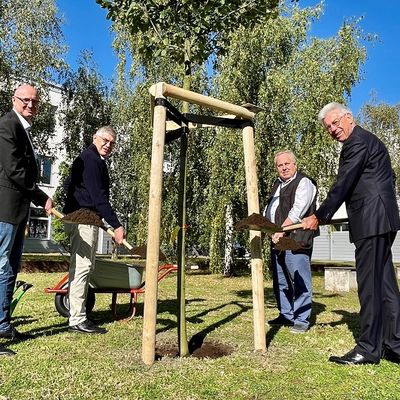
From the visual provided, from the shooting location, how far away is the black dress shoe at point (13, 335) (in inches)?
163

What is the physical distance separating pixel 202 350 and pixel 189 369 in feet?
2.26

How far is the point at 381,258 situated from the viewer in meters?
3.86

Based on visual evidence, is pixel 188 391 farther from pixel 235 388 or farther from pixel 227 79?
pixel 227 79

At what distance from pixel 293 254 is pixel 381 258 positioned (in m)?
1.47

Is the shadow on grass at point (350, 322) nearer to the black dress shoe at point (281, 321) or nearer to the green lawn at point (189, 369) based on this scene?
the green lawn at point (189, 369)

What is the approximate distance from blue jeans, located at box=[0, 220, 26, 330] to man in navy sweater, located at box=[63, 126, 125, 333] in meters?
0.57

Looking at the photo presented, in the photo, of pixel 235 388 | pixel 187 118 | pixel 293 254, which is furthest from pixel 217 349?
pixel 187 118

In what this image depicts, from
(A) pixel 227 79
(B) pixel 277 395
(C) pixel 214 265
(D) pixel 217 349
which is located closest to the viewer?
(B) pixel 277 395

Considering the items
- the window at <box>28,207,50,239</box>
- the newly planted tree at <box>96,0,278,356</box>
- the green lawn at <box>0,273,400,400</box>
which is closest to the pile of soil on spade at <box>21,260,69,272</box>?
the green lawn at <box>0,273,400,400</box>

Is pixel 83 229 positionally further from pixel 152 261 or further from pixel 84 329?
pixel 152 261

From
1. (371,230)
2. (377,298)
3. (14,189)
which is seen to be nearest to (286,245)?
(371,230)

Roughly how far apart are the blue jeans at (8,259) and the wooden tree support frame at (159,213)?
4.46 ft

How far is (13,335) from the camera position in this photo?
4211mm

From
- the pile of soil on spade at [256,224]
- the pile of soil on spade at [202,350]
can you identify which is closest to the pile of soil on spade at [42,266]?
the pile of soil on spade at [202,350]
